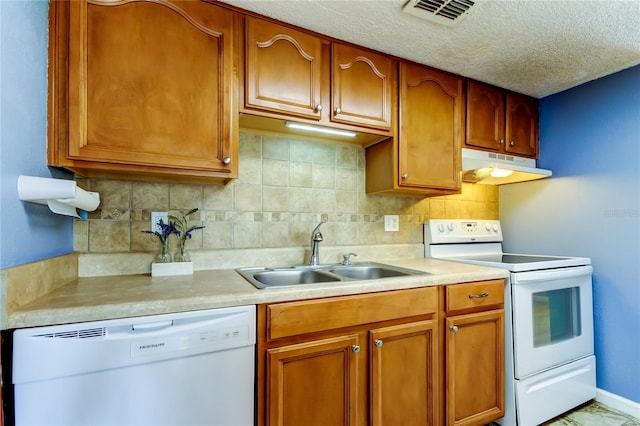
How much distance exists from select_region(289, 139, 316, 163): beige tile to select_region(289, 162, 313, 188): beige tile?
0.10ft

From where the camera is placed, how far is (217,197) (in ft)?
5.48

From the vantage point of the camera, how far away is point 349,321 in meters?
1.29

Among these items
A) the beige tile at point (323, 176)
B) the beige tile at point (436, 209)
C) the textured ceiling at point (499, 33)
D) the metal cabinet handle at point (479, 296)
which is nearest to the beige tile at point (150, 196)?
the beige tile at point (323, 176)

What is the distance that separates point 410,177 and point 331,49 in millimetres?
829

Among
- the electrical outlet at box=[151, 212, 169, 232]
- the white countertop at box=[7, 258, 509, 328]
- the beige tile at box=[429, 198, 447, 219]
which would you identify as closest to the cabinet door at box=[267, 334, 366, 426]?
the white countertop at box=[7, 258, 509, 328]

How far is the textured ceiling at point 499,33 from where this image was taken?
54.3 inches

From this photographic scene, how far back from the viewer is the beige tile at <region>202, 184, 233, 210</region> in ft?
5.41

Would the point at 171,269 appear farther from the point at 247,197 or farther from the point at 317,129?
the point at 317,129

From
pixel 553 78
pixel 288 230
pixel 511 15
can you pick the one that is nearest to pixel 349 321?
pixel 288 230

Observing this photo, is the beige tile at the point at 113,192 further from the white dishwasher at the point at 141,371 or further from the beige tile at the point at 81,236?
the white dishwasher at the point at 141,371

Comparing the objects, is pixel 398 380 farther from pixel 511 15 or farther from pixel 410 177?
pixel 511 15

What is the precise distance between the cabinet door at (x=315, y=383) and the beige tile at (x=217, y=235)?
72cm

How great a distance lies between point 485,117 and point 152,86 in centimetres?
202

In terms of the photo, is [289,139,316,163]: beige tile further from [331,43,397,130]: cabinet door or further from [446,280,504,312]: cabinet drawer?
[446,280,504,312]: cabinet drawer
